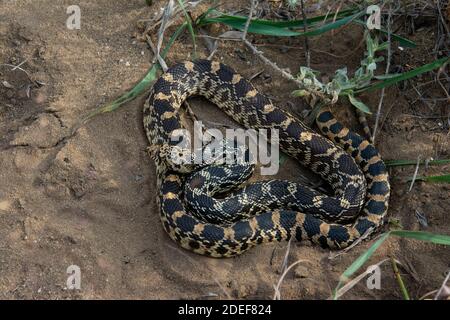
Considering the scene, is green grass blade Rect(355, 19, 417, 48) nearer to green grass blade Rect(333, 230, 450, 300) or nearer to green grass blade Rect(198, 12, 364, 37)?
green grass blade Rect(198, 12, 364, 37)

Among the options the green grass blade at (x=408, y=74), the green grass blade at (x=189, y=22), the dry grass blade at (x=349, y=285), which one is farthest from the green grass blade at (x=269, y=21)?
the dry grass blade at (x=349, y=285)

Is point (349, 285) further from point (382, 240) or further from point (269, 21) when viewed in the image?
point (269, 21)

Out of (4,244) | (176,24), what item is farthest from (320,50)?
(4,244)

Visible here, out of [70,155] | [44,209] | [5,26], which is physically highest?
[5,26]

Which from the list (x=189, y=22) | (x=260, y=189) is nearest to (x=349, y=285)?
(x=260, y=189)

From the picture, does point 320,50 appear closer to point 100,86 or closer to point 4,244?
point 100,86

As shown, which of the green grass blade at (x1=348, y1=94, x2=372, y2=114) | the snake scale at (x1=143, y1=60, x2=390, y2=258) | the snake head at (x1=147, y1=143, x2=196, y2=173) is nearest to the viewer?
the snake scale at (x1=143, y1=60, x2=390, y2=258)

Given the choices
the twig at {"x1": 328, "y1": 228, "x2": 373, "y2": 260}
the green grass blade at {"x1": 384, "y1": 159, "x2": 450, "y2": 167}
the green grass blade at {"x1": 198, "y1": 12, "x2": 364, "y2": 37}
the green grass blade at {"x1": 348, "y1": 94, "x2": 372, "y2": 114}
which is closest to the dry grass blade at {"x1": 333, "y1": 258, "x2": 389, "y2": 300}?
the twig at {"x1": 328, "y1": 228, "x2": 373, "y2": 260}
